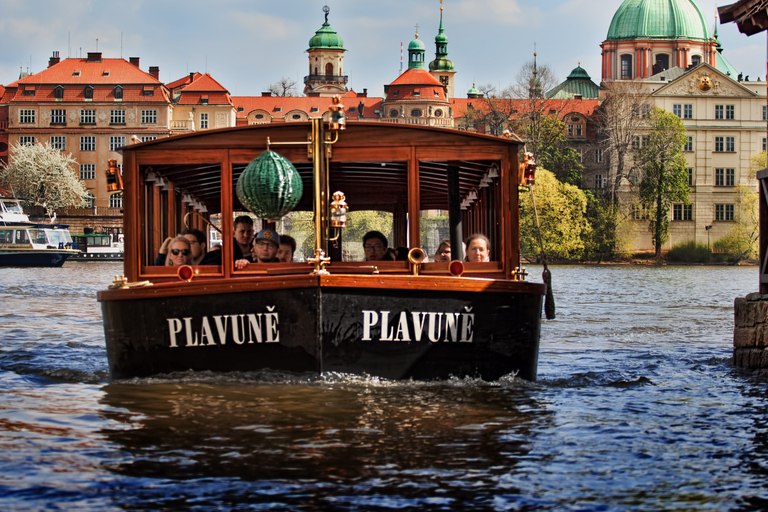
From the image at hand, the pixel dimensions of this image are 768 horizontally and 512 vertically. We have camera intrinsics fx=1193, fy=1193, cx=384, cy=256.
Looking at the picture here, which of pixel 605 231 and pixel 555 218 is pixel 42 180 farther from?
pixel 605 231

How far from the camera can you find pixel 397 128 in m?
11.1

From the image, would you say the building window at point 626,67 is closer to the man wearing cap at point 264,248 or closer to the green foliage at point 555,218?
the green foliage at point 555,218

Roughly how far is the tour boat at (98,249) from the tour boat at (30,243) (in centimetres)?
640

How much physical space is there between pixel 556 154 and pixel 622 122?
5.63 metres

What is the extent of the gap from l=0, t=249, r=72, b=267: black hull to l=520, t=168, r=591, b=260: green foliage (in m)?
27.3

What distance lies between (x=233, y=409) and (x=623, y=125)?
8228cm

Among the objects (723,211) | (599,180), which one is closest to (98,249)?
(599,180)

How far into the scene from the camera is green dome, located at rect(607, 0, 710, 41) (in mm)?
120000

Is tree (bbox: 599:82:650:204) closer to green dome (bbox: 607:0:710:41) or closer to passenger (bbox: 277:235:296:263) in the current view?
green dome (bbox: 607:0:710:41)

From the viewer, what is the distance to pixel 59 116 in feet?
360

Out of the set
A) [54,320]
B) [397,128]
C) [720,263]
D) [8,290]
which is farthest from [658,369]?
[720,263]

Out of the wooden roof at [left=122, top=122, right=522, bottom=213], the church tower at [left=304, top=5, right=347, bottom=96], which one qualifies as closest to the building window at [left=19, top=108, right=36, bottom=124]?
the church tower at [left=304, top=5, right=347, bottom=96]

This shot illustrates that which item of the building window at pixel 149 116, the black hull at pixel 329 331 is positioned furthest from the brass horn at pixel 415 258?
the building window at pixel 149 116

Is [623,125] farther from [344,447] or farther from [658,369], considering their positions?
[344,447]
